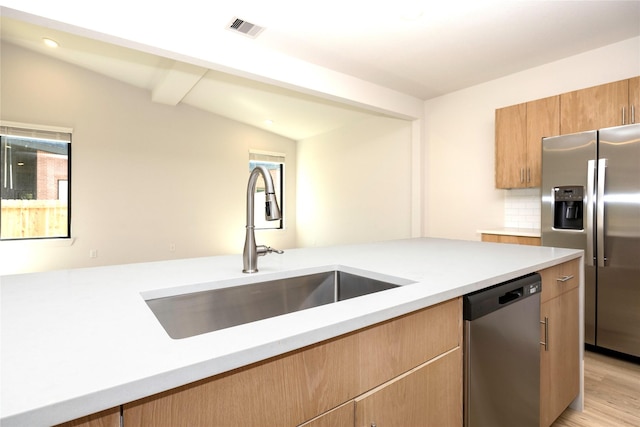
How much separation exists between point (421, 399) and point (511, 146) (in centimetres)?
321

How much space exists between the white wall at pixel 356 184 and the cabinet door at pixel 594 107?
2.07 m

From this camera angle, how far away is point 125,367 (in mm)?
543

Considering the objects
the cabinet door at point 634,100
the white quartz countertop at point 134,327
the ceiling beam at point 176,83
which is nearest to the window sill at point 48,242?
the ceiling beam at point 176,83

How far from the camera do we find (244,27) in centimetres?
281

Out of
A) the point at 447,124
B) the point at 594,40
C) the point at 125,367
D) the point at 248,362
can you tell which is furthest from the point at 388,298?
the point at 447,124

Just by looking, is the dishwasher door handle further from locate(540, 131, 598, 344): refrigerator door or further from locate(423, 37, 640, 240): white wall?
locate(423, 37, 640, 240): white wall

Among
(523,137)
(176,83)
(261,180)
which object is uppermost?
(176,83)

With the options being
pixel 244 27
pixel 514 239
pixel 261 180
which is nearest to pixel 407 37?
pixel 244 27

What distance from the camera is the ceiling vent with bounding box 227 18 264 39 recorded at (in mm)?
2732

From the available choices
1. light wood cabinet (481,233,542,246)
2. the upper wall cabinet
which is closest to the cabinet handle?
light wood cabinet (481,233,542,246)

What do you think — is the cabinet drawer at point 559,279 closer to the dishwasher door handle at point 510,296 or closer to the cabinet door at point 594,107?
the dishwasher door handle at point 510,296

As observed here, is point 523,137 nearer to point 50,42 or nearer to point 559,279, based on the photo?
point 559,279

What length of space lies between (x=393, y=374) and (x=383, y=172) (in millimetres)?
4619

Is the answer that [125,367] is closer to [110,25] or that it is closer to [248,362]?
[248,362]
